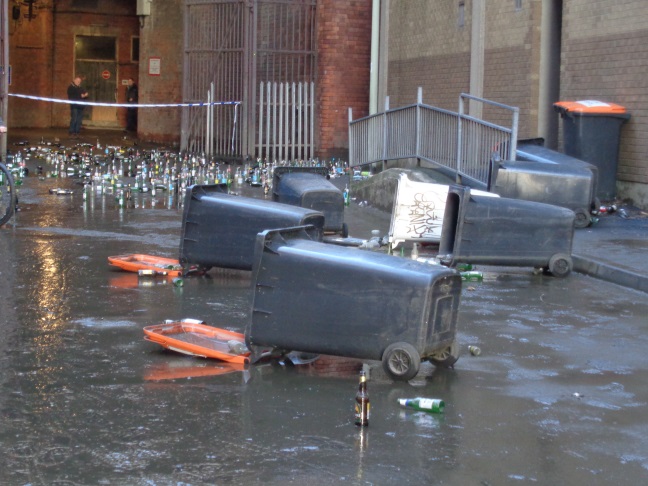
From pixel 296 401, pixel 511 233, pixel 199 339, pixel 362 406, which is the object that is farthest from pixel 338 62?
pixel 362 406

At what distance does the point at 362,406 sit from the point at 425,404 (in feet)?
1.79

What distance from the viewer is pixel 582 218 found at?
15.0 meters

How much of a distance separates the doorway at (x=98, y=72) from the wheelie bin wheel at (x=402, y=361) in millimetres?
36381

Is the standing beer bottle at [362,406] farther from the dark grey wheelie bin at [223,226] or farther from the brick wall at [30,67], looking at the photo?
the brick wall at [30,67]

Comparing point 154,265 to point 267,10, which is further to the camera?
point 267,10

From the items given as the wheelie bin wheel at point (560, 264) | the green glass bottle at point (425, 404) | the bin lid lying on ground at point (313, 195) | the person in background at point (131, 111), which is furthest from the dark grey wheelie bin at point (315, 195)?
the person in background at point (131, 111)

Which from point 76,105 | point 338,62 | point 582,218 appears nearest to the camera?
point 582,218

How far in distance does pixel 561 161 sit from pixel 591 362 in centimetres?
789

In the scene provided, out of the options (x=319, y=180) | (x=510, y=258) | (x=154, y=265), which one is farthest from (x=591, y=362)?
(x=319, y=180)

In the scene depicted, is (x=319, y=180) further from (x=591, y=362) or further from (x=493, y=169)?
(x=591, y=362)

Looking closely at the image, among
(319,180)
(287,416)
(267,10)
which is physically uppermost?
(267,10)

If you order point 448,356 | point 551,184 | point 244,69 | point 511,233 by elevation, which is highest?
point 244,69

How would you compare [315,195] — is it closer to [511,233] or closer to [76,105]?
[511,233]

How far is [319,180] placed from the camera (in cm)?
1410
